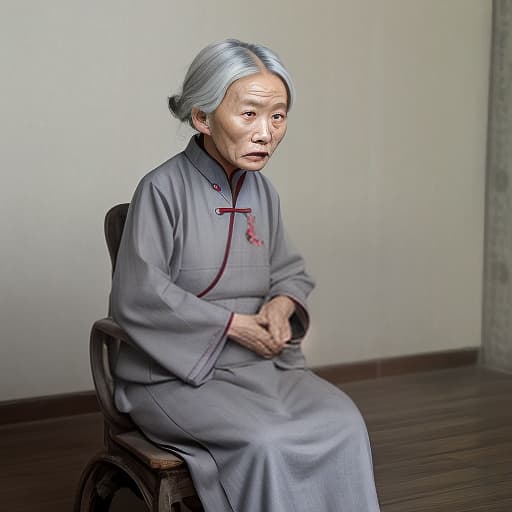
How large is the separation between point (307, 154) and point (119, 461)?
2.38 meters

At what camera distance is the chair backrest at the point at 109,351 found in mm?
2371

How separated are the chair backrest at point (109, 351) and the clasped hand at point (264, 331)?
0.96 ft

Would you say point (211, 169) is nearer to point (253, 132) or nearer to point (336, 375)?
point (253, 132)

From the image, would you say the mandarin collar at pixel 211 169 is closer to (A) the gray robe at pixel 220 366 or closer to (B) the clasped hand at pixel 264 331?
(A) the gray robe at pixel 220 366

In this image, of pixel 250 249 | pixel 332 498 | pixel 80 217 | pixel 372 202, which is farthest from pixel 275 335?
pixel 372 202

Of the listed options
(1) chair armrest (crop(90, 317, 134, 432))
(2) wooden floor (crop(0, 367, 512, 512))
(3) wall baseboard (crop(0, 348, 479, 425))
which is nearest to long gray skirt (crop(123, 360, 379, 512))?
(1) chair armrest (crop(90, 317, 134, 432))

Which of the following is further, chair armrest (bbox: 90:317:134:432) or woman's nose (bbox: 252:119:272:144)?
chair armrest (bbox: 90:317:134:432)

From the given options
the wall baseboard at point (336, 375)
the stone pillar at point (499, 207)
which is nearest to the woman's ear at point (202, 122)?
the wall baseboard at point (336, 375)

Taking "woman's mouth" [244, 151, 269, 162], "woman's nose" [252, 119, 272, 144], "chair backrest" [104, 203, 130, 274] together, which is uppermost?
"woman's nose" [252, 119, 272, 144]

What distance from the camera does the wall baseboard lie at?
3865 mm

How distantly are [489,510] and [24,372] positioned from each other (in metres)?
1.86

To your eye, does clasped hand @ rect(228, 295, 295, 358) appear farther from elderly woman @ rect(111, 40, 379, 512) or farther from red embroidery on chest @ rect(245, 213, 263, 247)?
red embroidery on chest @ rect(245, 213, 263, 247)

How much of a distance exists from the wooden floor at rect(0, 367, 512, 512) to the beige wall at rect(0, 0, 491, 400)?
1.03ft

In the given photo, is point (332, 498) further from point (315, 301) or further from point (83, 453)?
point (315, 301)
